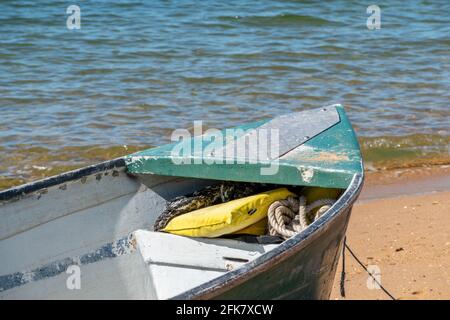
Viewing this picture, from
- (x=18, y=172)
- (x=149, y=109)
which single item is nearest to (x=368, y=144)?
(x=149, y=109)

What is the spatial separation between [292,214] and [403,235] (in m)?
1.65

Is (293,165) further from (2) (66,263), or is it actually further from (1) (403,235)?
(1) (403,235)

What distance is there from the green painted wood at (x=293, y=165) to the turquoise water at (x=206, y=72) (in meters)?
3.01

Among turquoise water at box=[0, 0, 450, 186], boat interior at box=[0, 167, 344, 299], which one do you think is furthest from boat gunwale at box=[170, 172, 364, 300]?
turquoise water at box=[0, 0, 450, 186]

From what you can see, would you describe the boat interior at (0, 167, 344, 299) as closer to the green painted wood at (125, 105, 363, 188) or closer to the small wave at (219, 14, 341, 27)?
the green painted wood at (125, 105, 363, 188)

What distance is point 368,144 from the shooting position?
7902 millimetres

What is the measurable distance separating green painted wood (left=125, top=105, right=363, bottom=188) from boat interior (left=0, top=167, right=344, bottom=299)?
0.22m

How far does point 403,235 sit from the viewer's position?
227 inches

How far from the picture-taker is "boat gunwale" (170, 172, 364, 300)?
3258mm

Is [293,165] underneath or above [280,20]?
above
